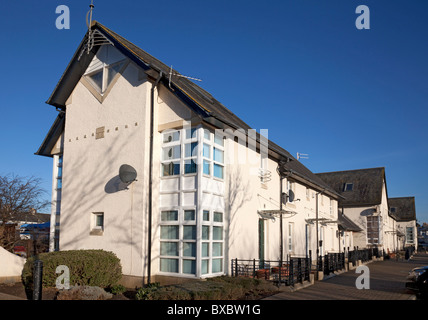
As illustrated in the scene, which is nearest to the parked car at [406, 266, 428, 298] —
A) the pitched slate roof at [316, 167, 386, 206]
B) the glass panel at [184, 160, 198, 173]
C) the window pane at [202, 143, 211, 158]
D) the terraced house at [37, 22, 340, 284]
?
the terraced house at [37, 22, 340, 284]

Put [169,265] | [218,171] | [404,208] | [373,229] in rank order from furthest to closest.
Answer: [404,208]
[373,229]
[218,171]
[169,265]

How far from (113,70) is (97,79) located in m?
1.09

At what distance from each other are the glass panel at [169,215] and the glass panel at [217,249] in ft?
5.25

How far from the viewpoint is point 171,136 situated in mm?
13797

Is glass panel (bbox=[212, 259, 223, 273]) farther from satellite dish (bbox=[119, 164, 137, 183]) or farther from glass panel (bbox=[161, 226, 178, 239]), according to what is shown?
satellite dish (bbox=[119, 164, 137, 183])

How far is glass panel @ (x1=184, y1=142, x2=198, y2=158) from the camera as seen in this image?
13.1 m

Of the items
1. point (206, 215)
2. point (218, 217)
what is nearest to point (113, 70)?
point (206, 215)

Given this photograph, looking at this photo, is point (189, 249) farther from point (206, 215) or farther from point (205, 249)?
point (206, 215)

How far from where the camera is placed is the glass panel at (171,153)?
1348 centimetres

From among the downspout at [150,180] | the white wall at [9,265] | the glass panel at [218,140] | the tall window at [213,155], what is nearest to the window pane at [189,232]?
the downspout at [150,180]

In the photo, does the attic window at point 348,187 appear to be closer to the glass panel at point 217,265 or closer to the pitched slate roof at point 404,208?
the pitched slate roof at point 404,208

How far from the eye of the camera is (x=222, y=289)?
1024 cm

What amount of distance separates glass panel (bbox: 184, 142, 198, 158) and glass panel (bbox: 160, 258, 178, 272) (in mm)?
3476
